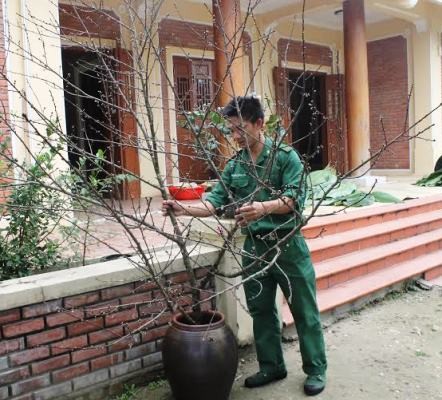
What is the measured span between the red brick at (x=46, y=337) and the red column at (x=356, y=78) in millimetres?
7821

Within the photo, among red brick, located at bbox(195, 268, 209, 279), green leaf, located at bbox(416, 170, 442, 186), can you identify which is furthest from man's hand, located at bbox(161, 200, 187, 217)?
green leaf, located at bbox(416, 170, 442, 186)

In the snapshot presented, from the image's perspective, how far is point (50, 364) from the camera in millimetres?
2887

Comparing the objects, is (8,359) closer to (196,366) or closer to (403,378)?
(196,366)

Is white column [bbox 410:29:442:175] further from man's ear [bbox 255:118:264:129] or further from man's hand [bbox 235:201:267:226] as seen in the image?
man's hand [bbox 235:201:267:226]

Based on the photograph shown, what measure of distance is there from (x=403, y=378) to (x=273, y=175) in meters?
1.66

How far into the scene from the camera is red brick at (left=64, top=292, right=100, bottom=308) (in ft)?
9.68

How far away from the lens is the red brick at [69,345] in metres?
2.91

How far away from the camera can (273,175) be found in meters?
3.06

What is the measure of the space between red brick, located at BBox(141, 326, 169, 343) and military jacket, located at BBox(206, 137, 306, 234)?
2.80 ft

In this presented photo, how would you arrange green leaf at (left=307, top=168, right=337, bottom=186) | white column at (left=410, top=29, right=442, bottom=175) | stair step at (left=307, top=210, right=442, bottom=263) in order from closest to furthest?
stair step at (left=307, top=210, right=442, bottom=263) → green leaf at (left=307, top=168, right=337, bottom=186) → white column at (left=410, top=29, right=442, bottom=175)

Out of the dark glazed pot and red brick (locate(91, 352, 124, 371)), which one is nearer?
the dark glazed pot

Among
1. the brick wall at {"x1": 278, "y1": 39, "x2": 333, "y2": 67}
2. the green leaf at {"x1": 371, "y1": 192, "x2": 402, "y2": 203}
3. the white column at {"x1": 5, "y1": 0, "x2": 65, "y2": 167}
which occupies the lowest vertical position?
the green leaf at {"x1": 371, "y1": 192, "x2": 402, "y2": 203}

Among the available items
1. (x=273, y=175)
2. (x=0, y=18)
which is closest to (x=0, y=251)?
(x=273, y=175)

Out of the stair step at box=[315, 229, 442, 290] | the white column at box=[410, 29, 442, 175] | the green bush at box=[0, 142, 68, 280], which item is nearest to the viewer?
the green bush at box=[0, 142, 68, 280]
